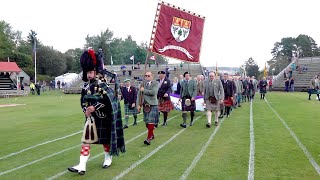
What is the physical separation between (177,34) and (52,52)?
64053 millimetres

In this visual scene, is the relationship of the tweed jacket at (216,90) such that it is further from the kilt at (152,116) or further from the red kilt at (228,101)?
the kilt at (152,116)

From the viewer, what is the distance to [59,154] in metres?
7.43

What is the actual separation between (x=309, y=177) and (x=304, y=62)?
145 feet

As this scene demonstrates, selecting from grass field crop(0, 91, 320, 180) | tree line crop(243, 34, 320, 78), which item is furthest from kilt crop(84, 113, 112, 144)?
tree line crop(243, 34, 320, 78)

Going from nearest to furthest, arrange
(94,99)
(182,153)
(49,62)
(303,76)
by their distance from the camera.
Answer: (94,99)
(182,153)
(303,76)
(49,62)

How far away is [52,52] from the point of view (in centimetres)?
7062

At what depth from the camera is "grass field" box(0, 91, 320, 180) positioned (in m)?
5.80

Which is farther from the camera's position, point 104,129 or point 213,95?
point 213,95

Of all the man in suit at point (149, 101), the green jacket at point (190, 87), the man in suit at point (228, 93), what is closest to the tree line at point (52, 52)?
the man in suit at point (228, 93)

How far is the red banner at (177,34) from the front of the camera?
1012 cm

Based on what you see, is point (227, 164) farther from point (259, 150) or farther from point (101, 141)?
point (101, 141)

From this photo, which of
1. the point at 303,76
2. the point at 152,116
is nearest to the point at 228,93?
the point at 152,116

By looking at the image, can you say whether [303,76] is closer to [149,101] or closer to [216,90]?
[216,90]

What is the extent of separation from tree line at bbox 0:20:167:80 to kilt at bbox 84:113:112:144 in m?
53.6
